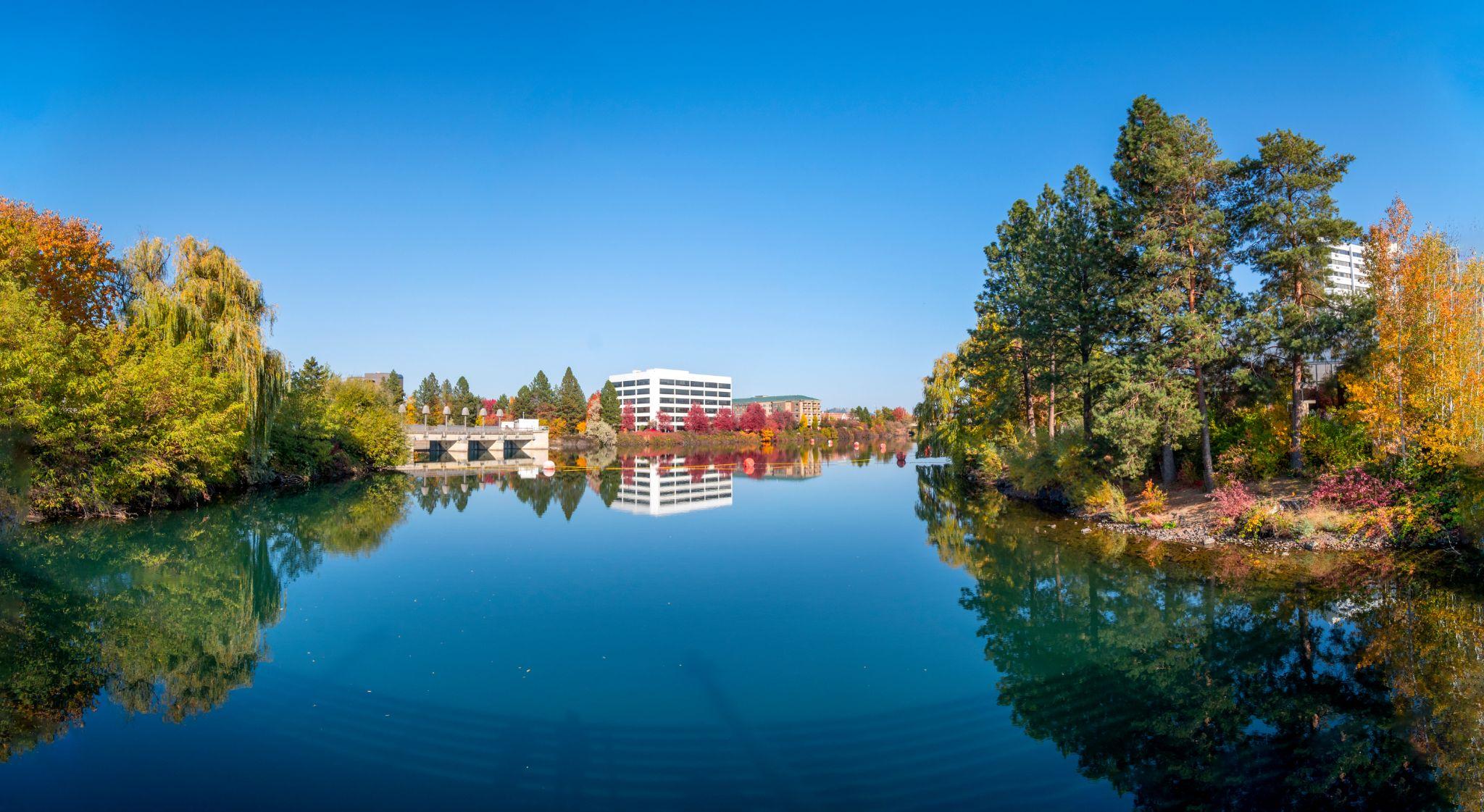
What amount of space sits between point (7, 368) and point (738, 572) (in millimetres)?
18654

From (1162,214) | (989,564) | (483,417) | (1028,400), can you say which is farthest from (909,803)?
(483,417)

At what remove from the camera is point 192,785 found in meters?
6.54

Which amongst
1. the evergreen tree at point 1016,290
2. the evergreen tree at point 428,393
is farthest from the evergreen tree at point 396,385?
the evergreen tree at point 1016,290

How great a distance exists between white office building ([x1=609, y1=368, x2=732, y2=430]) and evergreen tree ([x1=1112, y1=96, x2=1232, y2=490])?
122m

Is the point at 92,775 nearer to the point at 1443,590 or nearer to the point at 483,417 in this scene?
the point at 1443,590

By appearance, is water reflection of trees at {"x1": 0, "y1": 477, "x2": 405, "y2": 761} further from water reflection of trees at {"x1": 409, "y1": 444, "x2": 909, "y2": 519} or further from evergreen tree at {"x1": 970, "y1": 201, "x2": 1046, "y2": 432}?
evergreen tree at {"x1": 970, "y1": 201, "x2": 1046, "y2": 432}

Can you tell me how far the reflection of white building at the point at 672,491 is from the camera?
94.1 ft

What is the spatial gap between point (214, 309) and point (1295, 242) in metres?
35.6

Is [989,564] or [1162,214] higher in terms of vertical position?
[1162,214]

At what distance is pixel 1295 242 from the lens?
753 inches

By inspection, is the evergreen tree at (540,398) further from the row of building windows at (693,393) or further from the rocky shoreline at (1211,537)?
the rocky shoreline at (1211,537)

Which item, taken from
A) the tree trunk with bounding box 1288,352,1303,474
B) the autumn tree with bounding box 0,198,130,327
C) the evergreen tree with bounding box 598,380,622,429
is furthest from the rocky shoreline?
the evergreen tree with bounding box 598,380,622,429

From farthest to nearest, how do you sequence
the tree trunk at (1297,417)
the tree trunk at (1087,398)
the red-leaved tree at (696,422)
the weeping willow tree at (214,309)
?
1. the red-leaved tree at (696,422)
2. the weeping willow tree at (214,309)
3. the tree trunk at (1087,398)
4. the tree trunk at (1297,417)

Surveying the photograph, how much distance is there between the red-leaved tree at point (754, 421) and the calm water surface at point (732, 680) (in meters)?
95.0
